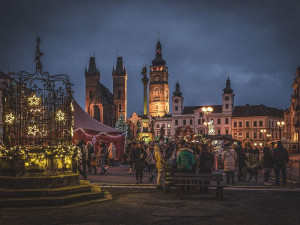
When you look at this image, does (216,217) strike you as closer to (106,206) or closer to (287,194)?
(106,206)

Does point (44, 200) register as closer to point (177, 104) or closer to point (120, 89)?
point (177, 104)

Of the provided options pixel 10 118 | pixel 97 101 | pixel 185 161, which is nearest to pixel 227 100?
pixel 97 101

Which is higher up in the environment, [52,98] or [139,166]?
[52,98]

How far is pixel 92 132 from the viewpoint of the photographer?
82.5 ft

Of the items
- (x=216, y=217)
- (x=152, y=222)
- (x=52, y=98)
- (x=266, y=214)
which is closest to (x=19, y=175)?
(x=52, y=98)

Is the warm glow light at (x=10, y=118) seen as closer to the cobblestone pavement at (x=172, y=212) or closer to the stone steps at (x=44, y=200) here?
the stone steps at (x=44, y=200)

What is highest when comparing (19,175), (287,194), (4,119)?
(4,119)

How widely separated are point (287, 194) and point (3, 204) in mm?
8250

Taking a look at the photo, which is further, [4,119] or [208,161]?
[208,161]

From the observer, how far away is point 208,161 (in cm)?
1189

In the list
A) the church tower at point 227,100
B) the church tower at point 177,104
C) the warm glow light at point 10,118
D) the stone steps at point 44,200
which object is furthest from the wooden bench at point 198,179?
the church tower at point 177,104

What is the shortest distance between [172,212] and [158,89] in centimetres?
11187

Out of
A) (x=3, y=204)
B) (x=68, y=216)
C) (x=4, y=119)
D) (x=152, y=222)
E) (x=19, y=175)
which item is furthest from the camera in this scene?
(x=4, y=119)

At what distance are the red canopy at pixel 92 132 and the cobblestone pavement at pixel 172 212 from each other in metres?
14.2
